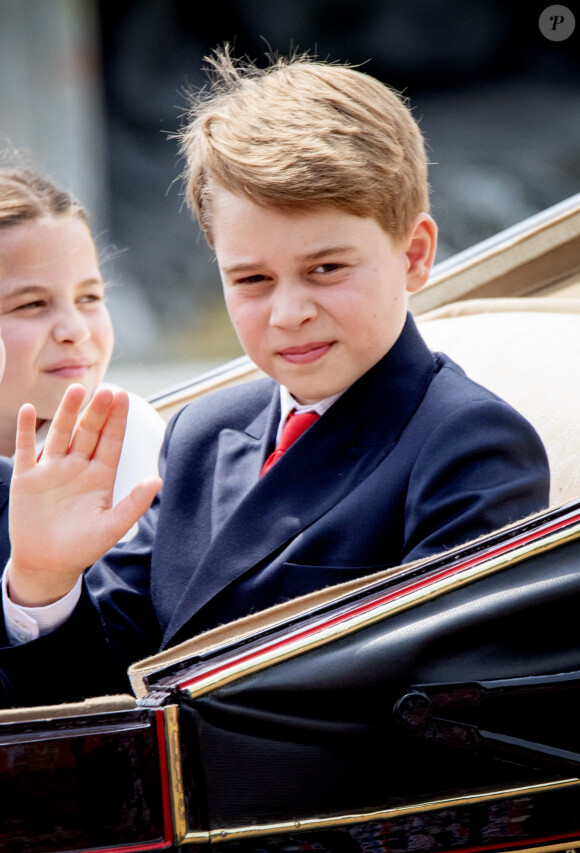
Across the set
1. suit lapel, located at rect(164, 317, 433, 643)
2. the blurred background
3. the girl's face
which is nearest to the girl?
the girl's face

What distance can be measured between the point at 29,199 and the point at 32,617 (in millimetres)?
720

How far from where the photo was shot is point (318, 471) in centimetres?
111

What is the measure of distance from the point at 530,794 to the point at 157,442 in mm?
924

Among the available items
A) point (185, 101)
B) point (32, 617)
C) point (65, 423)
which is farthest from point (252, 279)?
point (185, 101)

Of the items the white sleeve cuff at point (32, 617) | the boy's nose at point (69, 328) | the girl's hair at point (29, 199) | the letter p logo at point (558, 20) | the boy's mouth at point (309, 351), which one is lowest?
the white sleeve cuff at point (32, 617)

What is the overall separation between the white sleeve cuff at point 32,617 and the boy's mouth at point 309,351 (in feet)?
1.10

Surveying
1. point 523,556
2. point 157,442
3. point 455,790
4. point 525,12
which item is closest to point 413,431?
point 523,556

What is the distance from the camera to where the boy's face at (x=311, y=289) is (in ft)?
3.47

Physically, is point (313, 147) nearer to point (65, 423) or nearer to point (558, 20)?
point (65, 423)

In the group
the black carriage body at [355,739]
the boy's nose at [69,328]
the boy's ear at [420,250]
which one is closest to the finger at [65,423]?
the black carriage body at [355,739]

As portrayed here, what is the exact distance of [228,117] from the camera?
1157 mm

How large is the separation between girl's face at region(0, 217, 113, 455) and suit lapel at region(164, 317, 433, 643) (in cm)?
45

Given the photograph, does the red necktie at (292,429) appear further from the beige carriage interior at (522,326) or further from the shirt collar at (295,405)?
the beige carriage interior at (522,326)

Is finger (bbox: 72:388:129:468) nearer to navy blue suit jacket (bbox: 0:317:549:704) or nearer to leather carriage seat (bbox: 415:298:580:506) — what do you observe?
navy blue suit jacket (bbox: 0:317:549:704)
